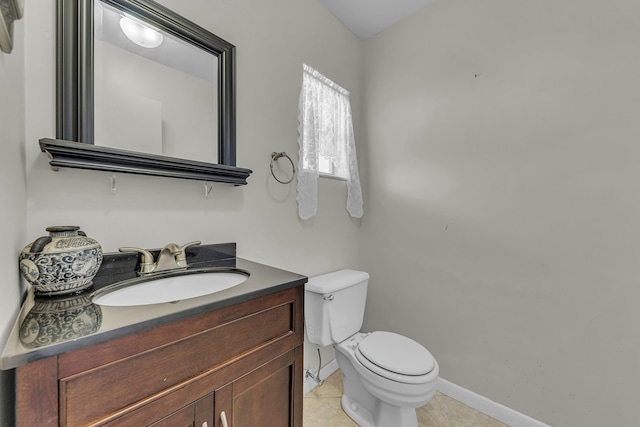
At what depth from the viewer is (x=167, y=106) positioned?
1.05 m

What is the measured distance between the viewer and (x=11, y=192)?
0.60 metres

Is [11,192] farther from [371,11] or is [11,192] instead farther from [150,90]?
[371,11]

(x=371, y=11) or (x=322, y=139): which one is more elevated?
(x=371, y=11)

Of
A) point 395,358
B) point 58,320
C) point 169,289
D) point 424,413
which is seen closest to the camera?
point 58,320

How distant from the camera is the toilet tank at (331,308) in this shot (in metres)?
1.48

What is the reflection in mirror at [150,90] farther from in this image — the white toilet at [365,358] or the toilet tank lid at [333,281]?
the white toilet at [365,358]

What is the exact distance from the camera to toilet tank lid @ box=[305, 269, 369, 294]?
147cm

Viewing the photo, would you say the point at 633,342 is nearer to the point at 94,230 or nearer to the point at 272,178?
the point at 272,178

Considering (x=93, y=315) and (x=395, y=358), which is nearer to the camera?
(x=93, y=315)

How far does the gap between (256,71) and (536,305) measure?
6.38 feet

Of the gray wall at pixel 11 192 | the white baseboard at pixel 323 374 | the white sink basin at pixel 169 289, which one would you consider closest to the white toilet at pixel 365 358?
the white baseboard at pixel 323 374

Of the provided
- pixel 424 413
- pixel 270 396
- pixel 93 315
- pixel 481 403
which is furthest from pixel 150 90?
pixel 481 403

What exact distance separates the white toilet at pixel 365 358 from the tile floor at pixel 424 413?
74 millimetres

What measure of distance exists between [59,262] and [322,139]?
4.75ft
